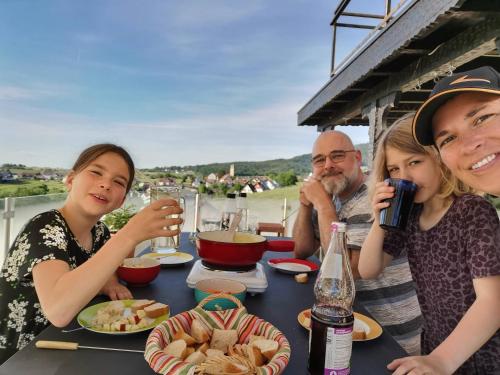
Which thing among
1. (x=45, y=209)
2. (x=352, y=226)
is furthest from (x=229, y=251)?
(x=45, y=209)

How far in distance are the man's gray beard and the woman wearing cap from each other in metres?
1.26

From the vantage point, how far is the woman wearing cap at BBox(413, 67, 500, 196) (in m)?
1.00

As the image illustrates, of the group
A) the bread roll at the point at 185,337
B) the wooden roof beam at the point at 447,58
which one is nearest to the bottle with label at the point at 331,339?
the bread roll at the point at 185,337

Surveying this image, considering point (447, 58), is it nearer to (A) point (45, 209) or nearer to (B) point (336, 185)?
(B) point (336, 185)

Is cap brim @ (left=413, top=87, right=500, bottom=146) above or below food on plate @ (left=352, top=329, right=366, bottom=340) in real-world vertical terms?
above

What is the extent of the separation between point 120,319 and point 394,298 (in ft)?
4.42

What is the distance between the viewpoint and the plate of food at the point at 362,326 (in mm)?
1038

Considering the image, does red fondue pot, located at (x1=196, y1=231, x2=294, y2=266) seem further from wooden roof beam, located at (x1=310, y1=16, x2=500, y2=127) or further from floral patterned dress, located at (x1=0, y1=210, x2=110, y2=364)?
wooden roof beam, located at (x1=310, y1=16, x2=500, y2=127)

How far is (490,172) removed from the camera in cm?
106

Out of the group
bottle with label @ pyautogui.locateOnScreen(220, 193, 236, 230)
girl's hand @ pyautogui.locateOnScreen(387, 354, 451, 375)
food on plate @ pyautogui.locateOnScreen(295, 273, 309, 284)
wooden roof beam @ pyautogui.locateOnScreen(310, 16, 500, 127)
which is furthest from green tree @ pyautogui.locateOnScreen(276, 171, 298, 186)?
girl's hand @ pyautogui.locateOnScreen(387, 354, 451, 375)

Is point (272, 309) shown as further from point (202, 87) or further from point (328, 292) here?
point (202, 87)

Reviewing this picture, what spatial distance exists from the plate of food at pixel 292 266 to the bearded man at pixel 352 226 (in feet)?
0.60

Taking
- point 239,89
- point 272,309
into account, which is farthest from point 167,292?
point 239,89

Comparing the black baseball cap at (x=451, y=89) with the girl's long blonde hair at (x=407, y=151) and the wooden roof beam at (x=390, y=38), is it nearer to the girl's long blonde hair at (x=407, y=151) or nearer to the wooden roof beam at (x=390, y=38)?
the girl's long blonde hair at (x=407, y=151)
